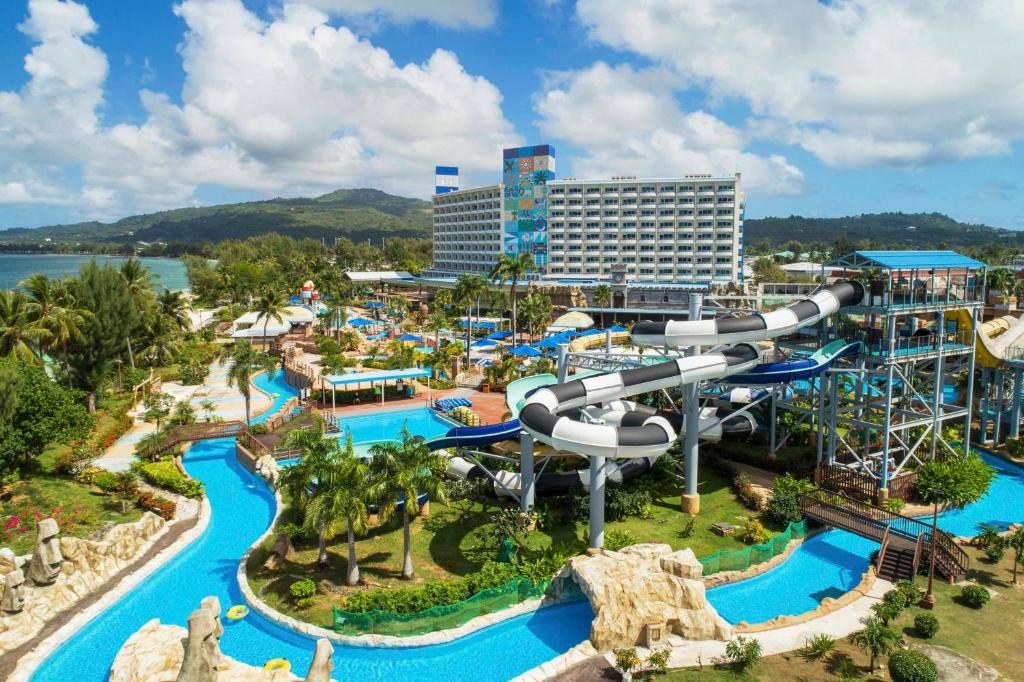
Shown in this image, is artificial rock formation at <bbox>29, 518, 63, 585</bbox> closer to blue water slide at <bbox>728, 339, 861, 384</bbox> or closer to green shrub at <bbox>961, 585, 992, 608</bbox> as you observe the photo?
blue water slide at <bbox>728, 339, 861, 384</bbox>

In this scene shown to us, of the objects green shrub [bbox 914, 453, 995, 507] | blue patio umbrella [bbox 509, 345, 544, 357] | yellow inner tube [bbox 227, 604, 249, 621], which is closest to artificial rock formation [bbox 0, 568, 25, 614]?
yellow inner tube [bbox 227, 604, 249, 621]

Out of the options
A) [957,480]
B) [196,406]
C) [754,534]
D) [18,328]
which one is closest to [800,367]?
[957,480]

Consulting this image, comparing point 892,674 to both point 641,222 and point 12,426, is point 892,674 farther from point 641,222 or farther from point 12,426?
point 641,222

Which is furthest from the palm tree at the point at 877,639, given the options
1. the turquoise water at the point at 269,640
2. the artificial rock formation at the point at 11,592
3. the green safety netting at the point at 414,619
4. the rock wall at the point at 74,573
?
the artificial rock formation at the point at 11,592

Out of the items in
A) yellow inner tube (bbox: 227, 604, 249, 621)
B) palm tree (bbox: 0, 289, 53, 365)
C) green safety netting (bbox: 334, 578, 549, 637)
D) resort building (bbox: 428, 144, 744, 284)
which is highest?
resort building (bbox: 428, 144, 744, 284)

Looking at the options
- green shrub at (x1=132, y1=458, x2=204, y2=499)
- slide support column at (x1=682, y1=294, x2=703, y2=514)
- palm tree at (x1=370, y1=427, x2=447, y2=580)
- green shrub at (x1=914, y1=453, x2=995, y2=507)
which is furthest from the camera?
green shrub at (x1=132, y1=458, x2=204, y2=499)

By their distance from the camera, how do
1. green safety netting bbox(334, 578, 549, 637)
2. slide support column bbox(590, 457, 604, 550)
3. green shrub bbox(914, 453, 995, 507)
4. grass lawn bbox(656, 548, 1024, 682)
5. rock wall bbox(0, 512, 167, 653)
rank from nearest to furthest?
grass lawn bbox(656, 548, 1024, 682), green safety netting bbox(334, 578, 549, 637), rock wall bbox(0, 512, 167, 653), slide support column bbox(590, 457, 604, 550), green shrub bbox(914, 453, 995, 507)

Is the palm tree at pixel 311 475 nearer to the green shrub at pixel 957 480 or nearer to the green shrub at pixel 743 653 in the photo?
the green shrub at pixel 743 653
